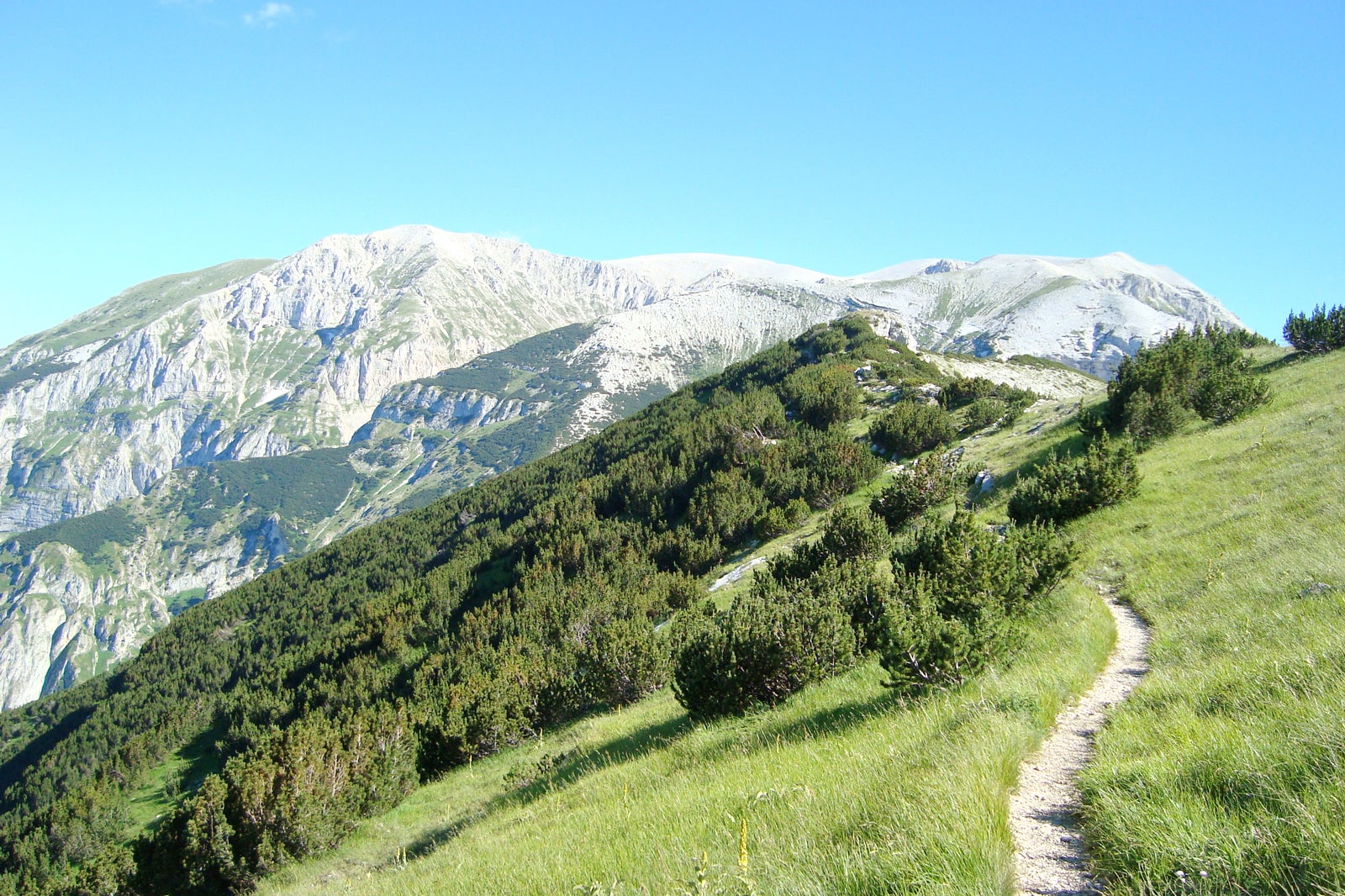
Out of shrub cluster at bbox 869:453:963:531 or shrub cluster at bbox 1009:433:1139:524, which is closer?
shrub cluster at bbox 1009:433:1139:524

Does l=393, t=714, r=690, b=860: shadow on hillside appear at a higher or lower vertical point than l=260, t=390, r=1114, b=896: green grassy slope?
lower

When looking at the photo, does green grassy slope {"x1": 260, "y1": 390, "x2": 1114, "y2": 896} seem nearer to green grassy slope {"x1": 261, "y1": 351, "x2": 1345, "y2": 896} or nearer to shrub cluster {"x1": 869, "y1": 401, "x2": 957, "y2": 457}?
green grassy slope {"x1": 261, "y1": 351, "x2": 1345, "y2": 896}

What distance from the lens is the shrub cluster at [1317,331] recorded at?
86.7ft

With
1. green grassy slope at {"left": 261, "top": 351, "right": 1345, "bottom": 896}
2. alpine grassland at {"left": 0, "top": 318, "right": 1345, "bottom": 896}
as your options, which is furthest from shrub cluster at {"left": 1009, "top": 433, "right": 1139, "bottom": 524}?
green grassy slope at {"left": 261, "top": 351, "right": 1345, "bottom": 896}

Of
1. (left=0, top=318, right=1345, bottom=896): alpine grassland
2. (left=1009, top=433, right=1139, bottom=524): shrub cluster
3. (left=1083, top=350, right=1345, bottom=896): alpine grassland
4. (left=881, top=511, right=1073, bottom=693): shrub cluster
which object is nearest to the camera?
(left=1083, top=350, right=1345, bottom=896): alpine grassland

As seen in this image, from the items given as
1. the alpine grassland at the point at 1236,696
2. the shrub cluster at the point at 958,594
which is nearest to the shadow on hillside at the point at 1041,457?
the alpine grassland at the point at 1236,696

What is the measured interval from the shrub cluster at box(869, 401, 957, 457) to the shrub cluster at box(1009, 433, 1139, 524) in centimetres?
1640

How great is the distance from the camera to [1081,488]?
18.1 meters

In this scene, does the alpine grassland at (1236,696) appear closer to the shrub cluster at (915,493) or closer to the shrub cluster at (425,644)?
the shrub cluster at (425,644)

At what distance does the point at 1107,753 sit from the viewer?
224 inches

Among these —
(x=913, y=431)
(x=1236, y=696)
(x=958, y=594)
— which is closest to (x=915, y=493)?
(x=913, y=431)

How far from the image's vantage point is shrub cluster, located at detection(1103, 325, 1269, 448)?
74.1 feet

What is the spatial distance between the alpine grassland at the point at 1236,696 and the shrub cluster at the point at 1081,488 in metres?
1.14

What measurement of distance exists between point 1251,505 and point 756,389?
4323cm
